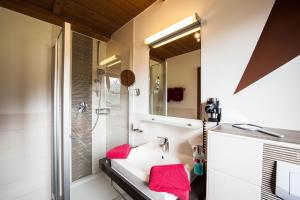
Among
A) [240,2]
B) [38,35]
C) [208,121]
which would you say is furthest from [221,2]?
[38,35]

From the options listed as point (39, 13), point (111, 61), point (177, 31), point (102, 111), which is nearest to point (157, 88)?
point (177, 31)

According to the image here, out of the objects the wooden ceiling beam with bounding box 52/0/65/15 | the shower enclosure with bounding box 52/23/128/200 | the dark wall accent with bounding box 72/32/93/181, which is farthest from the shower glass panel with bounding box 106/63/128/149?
the wooden ceiling beam with bounding box 52/0/65/15

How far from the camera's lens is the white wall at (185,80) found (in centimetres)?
126

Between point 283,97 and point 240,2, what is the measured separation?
2.32ft

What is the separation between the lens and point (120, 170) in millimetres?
1131

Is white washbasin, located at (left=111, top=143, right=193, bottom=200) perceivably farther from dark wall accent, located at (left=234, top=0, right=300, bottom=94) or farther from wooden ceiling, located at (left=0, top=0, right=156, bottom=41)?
wooden ceiling, located at (left=0, top=0, right=156, bottom=41)

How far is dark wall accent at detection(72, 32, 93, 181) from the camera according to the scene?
168 cm

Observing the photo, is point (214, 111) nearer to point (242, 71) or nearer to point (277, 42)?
point (242, 71)

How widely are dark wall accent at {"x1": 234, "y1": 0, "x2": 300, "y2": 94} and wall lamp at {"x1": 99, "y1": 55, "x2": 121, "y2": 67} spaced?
1.56 meters

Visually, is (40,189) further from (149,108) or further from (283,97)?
(283,97)

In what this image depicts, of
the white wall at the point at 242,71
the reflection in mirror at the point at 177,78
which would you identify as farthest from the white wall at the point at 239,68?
the reflection in mirror at the point at 177,78

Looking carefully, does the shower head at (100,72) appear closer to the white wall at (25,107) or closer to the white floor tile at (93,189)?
the white wall at (25,107)

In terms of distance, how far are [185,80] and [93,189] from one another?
5.86ft

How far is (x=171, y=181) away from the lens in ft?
2.78
